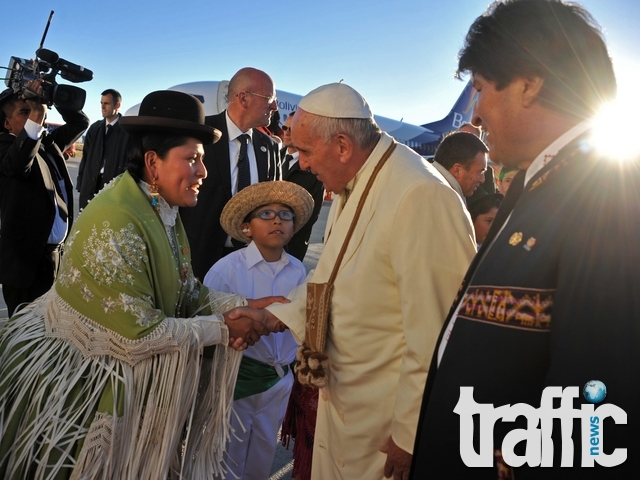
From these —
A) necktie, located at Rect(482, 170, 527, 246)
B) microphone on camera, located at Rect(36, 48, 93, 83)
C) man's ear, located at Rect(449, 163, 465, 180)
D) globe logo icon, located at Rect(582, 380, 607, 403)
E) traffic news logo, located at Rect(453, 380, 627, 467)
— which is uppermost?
microphone on camera, located at Rect(36, 48, 93, 83)

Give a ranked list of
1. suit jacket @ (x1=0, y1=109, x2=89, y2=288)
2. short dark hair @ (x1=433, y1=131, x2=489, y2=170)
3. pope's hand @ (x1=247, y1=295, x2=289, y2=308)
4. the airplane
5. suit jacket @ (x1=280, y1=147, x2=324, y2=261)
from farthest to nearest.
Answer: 1. the airplane
2. suit jacket @ (x1=280, y1=147, x2=324, y2=261)
3. suit jacket @ (x1=0, y1=109, x2=89, y2=288)
4. short dark hair @ (x1=433, y1=131, x2=489, y2=170)
5. pope's hand @ (x1=247, y1=295, x2=289, y2=308)

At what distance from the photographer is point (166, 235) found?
93.7 inches

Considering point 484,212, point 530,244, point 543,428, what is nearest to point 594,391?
point 543,428

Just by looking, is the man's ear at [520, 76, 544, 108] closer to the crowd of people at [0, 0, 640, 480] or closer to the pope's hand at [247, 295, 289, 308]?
the crowd of people at [0, 0, 640, 480]

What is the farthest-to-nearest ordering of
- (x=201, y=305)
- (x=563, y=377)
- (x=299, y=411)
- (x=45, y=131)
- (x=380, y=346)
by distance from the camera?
(x=45, y=131)
(x=299, y=411)
(x=201, y=305)
(x=380, y=346)
(x=563, y=377)

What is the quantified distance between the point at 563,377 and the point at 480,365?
0.57 feet

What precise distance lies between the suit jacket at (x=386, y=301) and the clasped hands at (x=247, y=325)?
48 centimetres

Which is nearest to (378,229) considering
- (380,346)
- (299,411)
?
(380,346)

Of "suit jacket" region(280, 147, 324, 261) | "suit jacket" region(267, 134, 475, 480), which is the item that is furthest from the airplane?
"suit jacket" region(267, 134, 475, 480)

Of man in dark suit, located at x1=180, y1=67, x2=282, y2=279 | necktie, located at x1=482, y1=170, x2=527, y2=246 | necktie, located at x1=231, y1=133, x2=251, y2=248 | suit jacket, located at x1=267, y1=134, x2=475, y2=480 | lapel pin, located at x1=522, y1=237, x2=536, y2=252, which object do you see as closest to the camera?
lapel pin, located at x1=522, y1=237, x2=536, y2=252

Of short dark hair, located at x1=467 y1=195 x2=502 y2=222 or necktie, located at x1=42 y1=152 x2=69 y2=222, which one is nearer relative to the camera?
short dark hair, located at x1=467 y1=195 x2=502 y2=222

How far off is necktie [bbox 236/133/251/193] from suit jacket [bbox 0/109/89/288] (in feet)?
4.78

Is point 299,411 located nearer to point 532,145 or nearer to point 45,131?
point 532,145

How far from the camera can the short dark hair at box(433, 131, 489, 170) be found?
3928 mm
